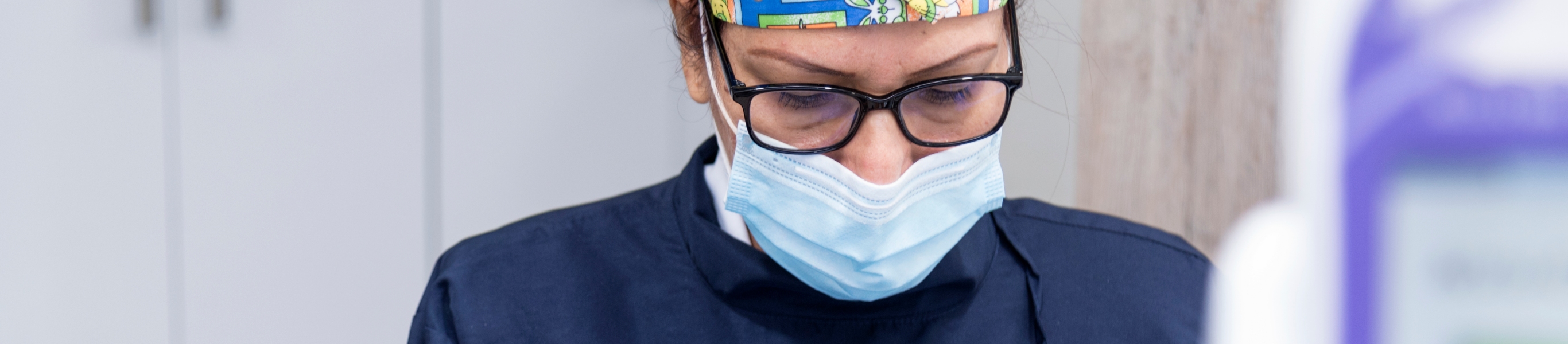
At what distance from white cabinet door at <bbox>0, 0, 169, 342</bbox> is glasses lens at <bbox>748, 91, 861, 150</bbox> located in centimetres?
111

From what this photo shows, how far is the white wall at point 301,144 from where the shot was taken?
4.90 ft

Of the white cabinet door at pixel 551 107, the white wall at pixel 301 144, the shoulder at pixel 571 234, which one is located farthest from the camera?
the white cabinet door at pixel 551 107

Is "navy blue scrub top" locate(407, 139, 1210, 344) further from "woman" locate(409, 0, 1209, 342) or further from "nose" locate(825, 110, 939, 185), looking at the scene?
"nose" locate(825, 110, 939, 185)

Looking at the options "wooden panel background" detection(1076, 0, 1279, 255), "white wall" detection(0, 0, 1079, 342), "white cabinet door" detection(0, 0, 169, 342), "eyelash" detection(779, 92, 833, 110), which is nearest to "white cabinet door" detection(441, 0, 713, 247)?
"white wall" detection(0, 0, 1079, 342)

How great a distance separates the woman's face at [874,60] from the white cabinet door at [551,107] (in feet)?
2.99

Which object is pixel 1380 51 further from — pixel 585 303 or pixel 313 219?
pixel 313 219

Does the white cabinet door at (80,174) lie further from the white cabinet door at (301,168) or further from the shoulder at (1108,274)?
the shoulder at (1108,274)

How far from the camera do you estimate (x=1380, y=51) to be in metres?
0.20

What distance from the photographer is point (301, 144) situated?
167 centimetres

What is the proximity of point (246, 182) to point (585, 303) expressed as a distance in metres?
0.92

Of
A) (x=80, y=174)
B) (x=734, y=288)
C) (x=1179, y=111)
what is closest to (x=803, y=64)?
(x=734, y=288)

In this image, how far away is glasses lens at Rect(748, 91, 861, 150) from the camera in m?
0.86

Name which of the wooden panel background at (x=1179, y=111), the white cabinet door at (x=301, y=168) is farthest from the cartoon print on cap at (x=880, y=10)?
the white cabinet door at (x=301, y=168)

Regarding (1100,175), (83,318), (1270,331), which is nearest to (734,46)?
(1270,331)
